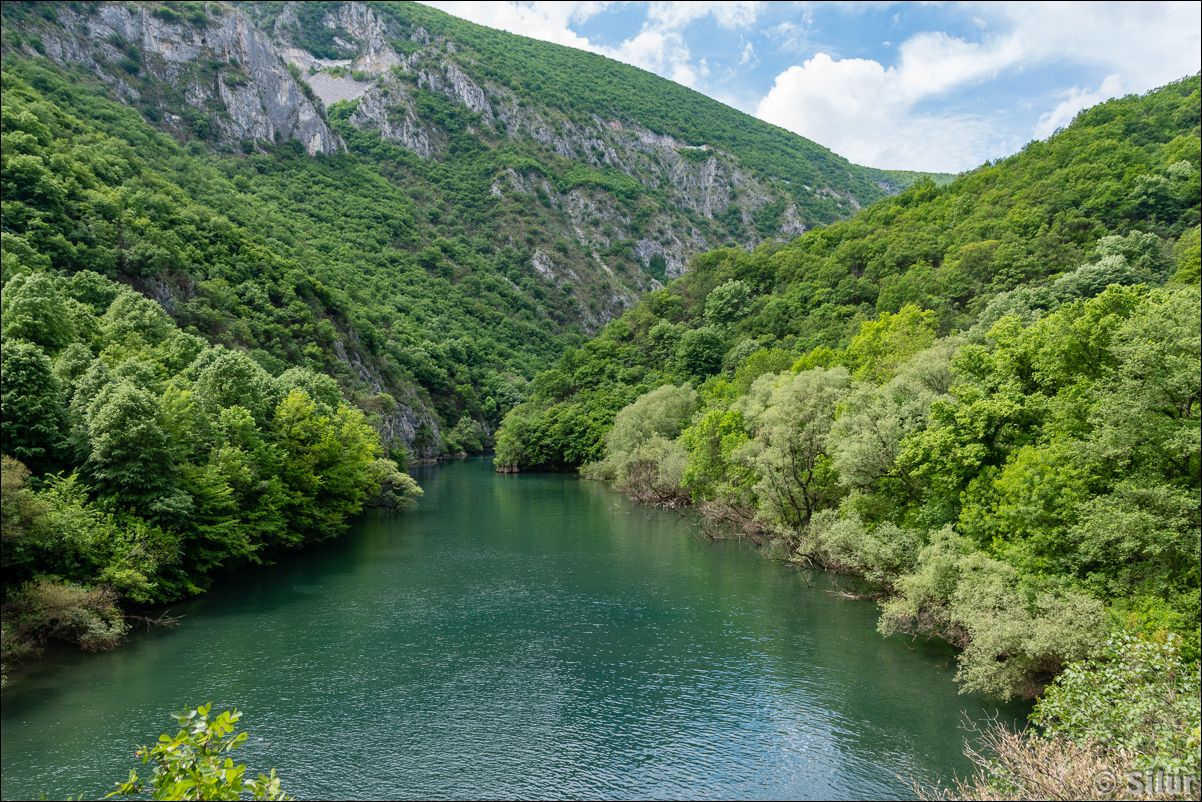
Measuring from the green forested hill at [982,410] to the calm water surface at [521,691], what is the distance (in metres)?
4.37

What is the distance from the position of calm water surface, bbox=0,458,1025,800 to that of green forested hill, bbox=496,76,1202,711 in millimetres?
4368

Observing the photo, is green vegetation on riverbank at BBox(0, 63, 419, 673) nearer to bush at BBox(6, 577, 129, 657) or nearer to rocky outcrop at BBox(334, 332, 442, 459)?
bush at BBox(6, 577, 129, 657)

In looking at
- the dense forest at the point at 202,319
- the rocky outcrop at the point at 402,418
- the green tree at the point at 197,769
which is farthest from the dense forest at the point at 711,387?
the green tree at the point at 197,769

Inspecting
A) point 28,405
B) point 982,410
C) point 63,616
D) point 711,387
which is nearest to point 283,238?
point 711,387

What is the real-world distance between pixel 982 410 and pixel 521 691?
22750mm

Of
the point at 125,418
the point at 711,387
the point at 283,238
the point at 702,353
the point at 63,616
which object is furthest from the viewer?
the point at 283,238

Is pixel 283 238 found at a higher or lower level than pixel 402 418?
higher

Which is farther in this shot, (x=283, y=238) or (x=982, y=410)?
(x=283, y=238)

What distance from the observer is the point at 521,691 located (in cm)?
2550

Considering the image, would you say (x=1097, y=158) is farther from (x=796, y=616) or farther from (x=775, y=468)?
(x=796, y=616)

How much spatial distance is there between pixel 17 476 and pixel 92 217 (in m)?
54.4

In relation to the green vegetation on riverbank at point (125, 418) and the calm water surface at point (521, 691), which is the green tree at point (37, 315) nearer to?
the green vegetation on riverbank at point (125, 418)

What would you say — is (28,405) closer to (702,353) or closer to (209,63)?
(702,353)

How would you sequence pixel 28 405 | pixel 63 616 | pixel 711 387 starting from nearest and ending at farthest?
pixel 63 616 < pixel 28 405 < pixel 711 387
